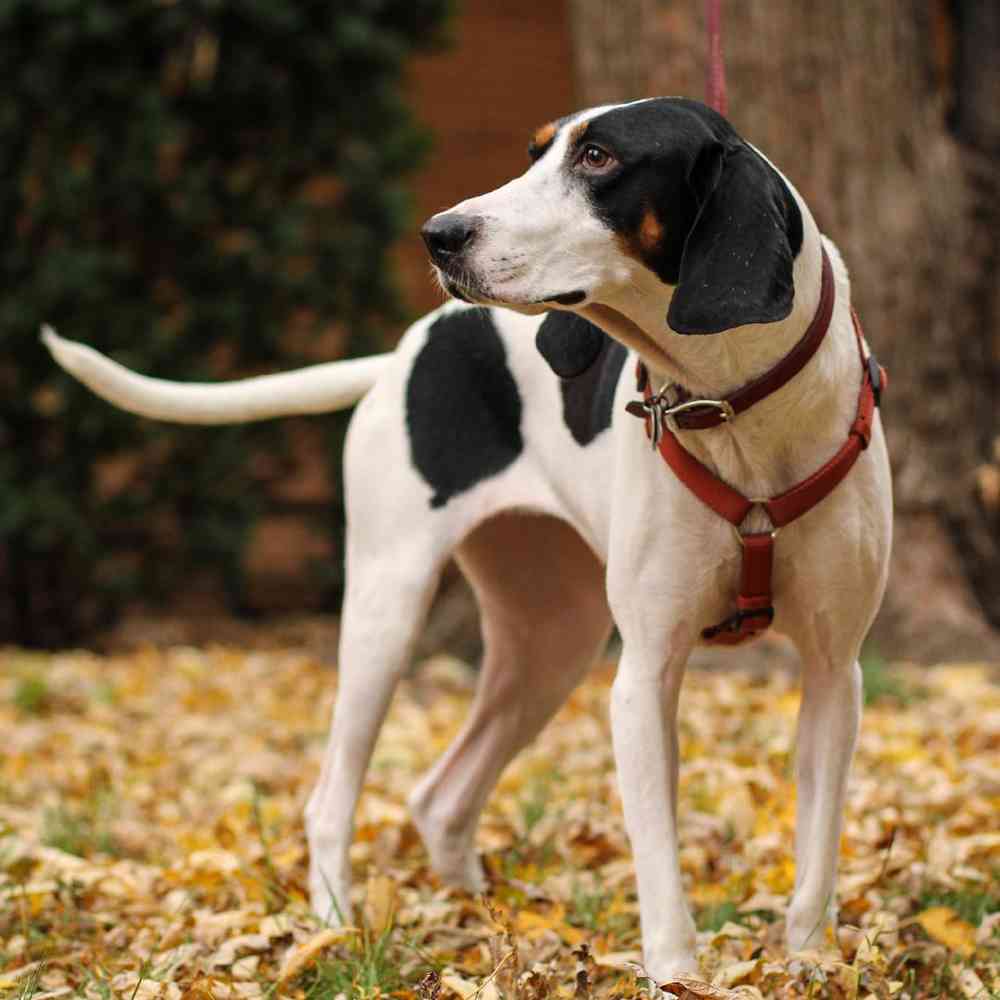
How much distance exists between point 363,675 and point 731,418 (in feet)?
3.99

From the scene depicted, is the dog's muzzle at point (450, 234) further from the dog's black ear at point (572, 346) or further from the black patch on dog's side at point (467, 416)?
the black patch on dog's side at point (467, 416)

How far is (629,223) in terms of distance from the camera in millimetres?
2461

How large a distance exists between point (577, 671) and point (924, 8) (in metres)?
3.47

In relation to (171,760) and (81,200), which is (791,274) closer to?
(171,760)

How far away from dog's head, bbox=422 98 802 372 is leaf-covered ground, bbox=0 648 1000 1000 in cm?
105

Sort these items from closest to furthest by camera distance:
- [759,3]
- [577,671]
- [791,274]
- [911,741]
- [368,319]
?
1. [791,274]
2. [577,671]
3. [911,741]
4. [759,3]
5. [368,319]

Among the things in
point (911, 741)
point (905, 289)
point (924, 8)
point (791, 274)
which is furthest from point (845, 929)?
point (924, 8)

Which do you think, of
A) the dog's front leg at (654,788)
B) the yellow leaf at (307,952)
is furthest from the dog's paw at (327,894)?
the dog's front leg at (654,788)

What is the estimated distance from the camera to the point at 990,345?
6121 mm

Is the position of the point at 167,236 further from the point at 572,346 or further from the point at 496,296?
the point at 496,296

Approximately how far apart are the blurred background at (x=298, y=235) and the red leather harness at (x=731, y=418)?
10.5 feet

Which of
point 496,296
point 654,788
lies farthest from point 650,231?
point 654,788

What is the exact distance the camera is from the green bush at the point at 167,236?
6914mm

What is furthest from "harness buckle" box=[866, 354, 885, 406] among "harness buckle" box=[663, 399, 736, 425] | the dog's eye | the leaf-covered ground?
the leaf-covered ground
